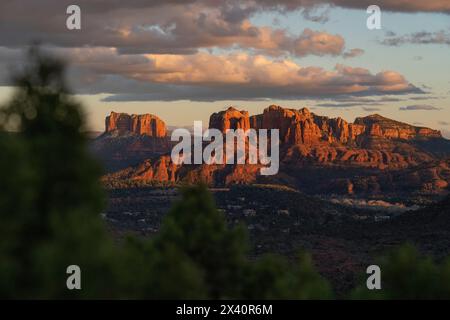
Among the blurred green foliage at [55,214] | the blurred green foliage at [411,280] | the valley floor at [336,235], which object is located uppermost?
the blurred green foliage at [55,214]

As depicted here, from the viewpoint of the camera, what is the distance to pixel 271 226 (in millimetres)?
156625

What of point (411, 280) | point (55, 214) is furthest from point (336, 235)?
point (55, 214)

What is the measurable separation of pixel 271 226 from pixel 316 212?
98.2ft

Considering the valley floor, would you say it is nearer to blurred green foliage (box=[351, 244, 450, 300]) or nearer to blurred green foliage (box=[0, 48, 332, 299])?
blurred green foliage (box=[351, 244, 450, 300])

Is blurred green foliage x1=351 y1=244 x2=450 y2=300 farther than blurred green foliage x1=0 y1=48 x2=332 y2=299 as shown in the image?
Yes

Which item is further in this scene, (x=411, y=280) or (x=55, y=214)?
(x=411, y=280)

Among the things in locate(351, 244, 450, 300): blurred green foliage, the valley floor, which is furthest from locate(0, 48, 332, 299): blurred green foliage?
the valley floor

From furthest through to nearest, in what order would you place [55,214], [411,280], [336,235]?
[336,235] → [411,280] → [55,214]


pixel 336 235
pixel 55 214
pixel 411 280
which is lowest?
pixel 336 235

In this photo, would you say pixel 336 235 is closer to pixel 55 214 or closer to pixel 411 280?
pixel 411 280

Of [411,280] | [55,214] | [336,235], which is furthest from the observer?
[336,235]

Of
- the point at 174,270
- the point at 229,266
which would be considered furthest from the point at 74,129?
the point at 229,266

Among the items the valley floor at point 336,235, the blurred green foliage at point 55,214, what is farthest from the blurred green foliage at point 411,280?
the valley floor at point 336,235

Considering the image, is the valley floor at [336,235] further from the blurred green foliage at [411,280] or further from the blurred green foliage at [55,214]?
the blurred green foliage at [55,214]
